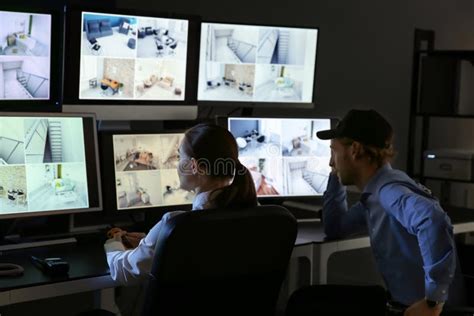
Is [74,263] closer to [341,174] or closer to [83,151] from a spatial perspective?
[83,151]

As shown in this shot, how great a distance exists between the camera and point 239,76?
10.6 feet

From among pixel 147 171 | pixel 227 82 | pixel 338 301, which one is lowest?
pixel 338 301

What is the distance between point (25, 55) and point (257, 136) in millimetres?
985

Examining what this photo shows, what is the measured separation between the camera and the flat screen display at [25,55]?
2564 millimetres

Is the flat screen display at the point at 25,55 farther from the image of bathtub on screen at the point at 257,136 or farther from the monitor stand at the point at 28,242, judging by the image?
the image of bathtub on screen at the point at 257,136

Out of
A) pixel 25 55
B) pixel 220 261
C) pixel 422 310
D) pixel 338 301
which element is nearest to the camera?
pixel 220 261

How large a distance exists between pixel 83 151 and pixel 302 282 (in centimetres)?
107

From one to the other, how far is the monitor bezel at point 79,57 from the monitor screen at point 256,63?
11 cm

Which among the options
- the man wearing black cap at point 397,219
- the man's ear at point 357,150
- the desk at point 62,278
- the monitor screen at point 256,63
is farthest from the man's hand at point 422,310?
the monitor screen at point 256,63

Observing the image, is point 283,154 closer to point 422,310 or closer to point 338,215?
point 338,215

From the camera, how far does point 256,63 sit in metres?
3.24

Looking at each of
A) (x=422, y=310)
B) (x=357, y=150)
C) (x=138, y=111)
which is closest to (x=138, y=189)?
(x=138, y=111)

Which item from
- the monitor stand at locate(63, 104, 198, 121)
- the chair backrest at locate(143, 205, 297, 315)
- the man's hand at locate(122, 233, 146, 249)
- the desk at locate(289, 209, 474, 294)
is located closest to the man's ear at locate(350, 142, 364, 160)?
the desk at locate(289, 209, 474, 294)

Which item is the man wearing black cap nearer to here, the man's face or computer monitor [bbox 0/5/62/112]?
the man's face
